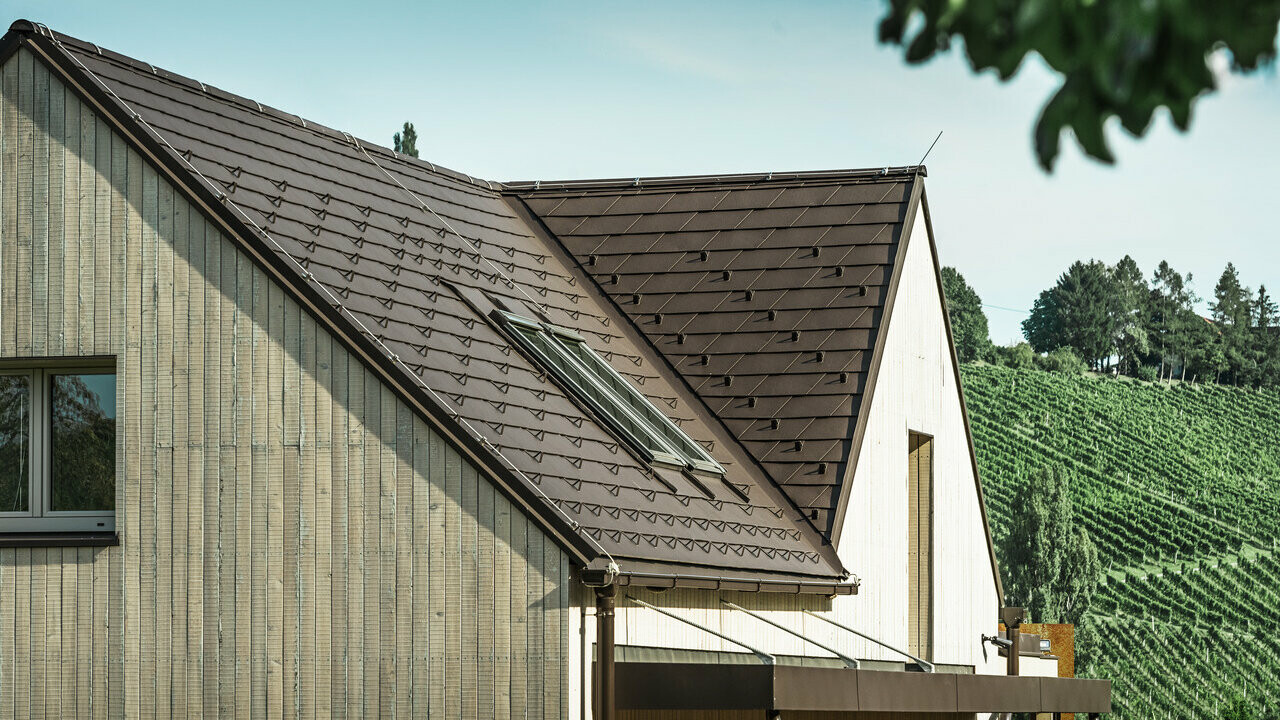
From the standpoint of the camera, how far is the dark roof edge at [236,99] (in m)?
11.4

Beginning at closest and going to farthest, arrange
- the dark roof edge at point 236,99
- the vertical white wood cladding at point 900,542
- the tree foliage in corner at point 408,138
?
the dark roof edge at point 236,99, the vertical white wood cladding at point 900,542, the tree foliage in corner at point 408,138

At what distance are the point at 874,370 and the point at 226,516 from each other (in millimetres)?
6490

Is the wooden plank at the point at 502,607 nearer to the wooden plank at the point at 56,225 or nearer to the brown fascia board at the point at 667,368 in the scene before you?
the wooden plank at the point at 56,225

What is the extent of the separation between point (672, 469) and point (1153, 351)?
130 m

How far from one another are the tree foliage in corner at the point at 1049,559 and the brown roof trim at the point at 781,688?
52.6m

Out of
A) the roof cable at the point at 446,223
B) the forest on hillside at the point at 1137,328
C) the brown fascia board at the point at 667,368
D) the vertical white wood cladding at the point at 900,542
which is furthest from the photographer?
the forest on hillside at the point at 1137,328

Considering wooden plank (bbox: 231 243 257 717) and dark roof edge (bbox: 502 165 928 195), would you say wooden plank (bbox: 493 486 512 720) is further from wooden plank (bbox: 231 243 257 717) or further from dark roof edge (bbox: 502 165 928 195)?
dark roof edge (bbox: 502 165 928 195)

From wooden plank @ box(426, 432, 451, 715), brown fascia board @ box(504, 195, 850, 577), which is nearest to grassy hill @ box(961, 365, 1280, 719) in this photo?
brown fascia board @ box(504, 195, 850, 577)

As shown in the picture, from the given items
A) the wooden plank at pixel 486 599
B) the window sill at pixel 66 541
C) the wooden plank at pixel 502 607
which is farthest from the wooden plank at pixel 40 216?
the wooden plank at pixel 502 607

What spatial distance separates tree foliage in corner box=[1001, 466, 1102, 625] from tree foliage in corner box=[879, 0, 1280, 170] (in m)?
61.2

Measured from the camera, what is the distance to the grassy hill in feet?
216

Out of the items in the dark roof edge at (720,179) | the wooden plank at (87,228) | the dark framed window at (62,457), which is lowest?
the dark framed window at (62,457)

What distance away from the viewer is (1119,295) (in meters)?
142

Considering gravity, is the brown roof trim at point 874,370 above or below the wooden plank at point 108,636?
above
